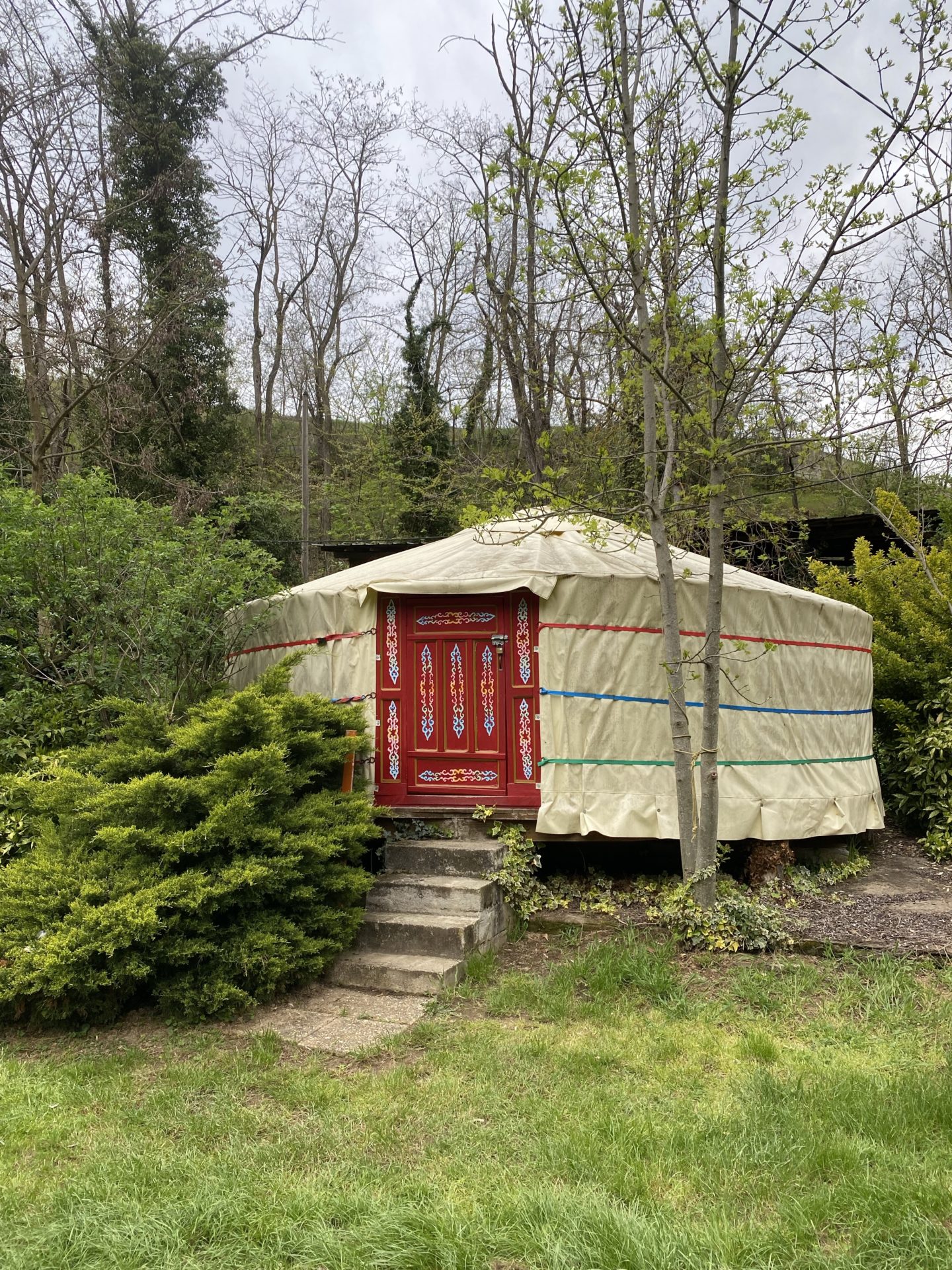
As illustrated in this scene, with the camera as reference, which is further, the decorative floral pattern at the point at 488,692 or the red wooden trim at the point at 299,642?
the red wooden trim at the point at 299,642

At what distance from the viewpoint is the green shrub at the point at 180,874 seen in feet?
13.0

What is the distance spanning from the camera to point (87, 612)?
5.99 m

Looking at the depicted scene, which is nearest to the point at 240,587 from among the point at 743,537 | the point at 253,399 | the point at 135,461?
the point at 135,461

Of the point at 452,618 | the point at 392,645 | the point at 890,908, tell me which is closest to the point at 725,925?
the point at 890,908

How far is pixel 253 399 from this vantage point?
20.9m

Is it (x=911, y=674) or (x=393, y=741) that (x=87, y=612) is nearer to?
(x=393, y=741)

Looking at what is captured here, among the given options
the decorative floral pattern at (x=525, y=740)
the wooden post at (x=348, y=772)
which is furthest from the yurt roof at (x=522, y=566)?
the wooden post at (x=348, y=772)

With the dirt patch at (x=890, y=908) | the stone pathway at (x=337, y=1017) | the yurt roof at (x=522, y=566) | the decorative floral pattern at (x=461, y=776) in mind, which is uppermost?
the yurt roof at (x=522, y=566)

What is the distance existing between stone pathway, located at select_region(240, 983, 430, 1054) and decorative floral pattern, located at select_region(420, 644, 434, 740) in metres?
2.05

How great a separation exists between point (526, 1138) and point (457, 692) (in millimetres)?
3440

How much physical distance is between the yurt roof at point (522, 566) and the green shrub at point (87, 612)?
959 millimetres

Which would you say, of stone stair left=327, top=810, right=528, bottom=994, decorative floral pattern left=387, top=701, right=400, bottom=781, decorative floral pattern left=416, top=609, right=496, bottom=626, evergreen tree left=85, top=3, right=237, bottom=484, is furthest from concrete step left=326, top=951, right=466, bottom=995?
evergreen tree left=85, top=3, right=237, bottom=484

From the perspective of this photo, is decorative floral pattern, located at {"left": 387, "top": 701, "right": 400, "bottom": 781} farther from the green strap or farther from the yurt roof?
the green strap

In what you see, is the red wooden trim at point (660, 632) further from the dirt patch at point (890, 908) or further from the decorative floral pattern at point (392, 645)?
the dirt patch at point (890, 908)
